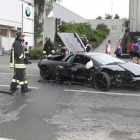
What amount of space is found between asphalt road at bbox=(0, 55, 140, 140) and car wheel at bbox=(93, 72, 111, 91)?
23 cm

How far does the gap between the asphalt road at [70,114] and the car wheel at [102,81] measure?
0.23 meters

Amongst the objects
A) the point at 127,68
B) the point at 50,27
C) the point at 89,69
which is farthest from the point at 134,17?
the point at 127,68

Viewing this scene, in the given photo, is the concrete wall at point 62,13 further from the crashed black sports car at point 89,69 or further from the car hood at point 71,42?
the crashed black sports car at point 89,69

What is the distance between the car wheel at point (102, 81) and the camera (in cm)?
877

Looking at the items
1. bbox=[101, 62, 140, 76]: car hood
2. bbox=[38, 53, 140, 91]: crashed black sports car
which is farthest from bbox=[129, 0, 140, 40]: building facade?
bbox=[101, 62, 140, 76]: car hood

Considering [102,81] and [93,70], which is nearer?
[102,81]

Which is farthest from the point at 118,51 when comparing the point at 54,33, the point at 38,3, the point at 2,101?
the point at 38,3

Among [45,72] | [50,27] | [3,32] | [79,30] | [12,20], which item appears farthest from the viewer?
[79,30]

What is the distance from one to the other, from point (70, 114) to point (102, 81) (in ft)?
9.63

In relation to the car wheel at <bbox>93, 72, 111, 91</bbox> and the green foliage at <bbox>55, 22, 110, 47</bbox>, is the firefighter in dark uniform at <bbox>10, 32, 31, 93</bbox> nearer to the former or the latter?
the car wheel at <bbox>93, 72, 111, 91</bbox>

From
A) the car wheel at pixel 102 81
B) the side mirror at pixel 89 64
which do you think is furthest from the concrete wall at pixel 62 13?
the car wheel at pixel 102 81

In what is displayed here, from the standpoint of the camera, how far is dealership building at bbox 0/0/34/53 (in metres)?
28.8

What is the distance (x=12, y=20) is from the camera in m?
31.2

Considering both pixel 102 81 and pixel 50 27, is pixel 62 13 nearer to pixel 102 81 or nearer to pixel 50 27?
pixel 50 27
